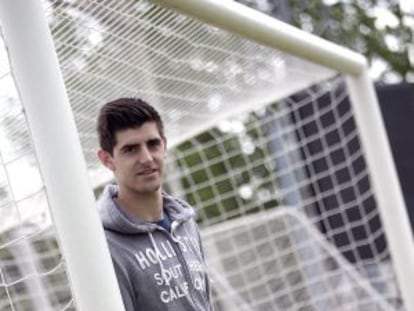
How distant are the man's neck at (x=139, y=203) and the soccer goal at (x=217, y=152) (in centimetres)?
17

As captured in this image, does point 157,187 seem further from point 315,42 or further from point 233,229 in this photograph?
point 233,229

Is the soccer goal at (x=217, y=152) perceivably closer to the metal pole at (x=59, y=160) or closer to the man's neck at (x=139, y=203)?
the metal pole at (x=59, y=160)

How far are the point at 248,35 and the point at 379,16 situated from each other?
258 inches

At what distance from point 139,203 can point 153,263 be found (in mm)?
136

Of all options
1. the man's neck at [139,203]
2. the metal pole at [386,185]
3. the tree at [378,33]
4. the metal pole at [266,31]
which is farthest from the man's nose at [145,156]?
the tree at [378,33]

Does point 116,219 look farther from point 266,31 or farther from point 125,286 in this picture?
point 266,31

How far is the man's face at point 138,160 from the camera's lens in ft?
8.86

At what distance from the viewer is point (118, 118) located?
108 inches

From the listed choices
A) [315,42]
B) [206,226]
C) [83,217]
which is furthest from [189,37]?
[206,226]

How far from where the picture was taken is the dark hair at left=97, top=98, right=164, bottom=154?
273cm

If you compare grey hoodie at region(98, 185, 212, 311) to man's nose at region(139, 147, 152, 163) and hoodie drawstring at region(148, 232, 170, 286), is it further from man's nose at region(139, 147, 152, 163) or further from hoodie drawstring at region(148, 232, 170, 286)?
man's nose at region(139, 147, 152, 163)

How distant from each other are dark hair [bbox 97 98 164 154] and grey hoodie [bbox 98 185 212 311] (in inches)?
5.7

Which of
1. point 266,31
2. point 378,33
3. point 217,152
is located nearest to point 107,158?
point 266,31

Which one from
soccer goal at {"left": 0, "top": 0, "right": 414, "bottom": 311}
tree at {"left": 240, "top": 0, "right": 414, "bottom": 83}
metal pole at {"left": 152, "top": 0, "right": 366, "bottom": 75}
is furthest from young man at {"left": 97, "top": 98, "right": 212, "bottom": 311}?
tree at {"left": 240, "top": 0, "right": 414, "bottom": 83}
